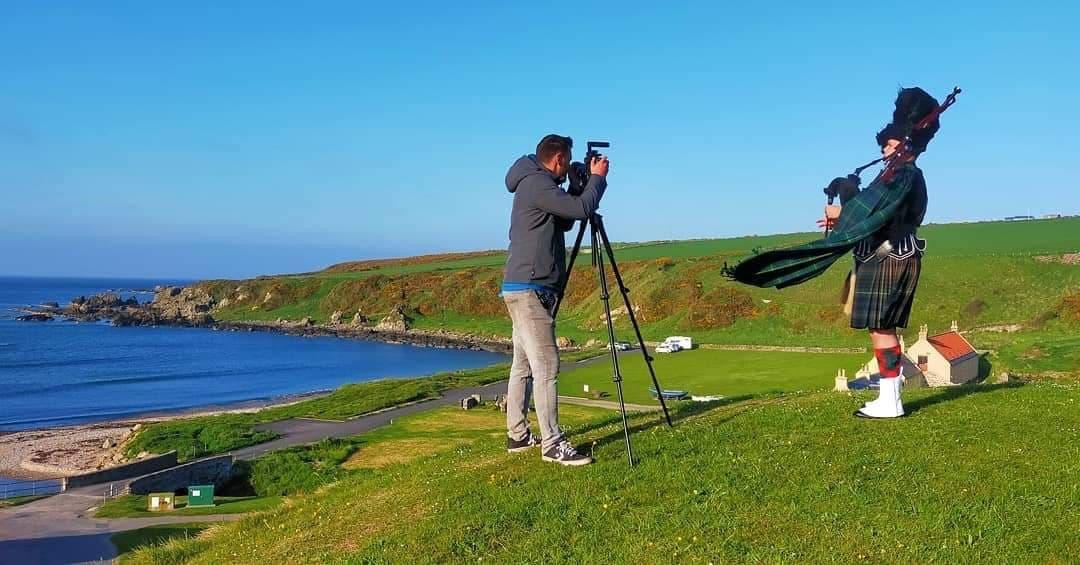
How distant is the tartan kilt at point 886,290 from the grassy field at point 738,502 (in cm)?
135

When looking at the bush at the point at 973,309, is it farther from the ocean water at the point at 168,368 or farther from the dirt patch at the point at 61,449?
the dirt patch at the point at 61,449

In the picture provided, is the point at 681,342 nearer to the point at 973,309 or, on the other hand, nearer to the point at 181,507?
the point at 973,309

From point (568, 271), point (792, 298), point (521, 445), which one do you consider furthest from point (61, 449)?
point (792, 298)

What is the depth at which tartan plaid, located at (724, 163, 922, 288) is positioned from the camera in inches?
373

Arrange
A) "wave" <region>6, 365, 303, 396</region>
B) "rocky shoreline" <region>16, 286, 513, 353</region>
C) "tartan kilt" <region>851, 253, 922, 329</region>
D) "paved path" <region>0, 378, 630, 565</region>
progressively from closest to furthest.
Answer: "tartan kilt" <region>851, 253, 922, 329</region>
"paved path" <region>0, 378, 630, 565</region>
"wave" <region>6, 365, 303, 396</region>
"rocky shoreline" <region>16, 286, 513, 353</region>

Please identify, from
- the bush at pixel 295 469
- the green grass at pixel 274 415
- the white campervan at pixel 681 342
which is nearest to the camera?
the bush at pixel 295 469

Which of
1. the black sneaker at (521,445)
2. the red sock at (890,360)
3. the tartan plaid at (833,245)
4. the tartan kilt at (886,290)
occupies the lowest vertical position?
the black sneaker at (521,445)

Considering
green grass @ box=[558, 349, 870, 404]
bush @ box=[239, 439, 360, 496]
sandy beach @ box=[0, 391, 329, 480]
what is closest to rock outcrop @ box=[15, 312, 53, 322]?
sandy beach @ box=[0, 391, 329, 480]

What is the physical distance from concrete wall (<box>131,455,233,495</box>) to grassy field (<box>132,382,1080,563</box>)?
2908cm

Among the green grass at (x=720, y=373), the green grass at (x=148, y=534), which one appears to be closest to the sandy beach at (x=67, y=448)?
the green grass at (x=148, y=534)

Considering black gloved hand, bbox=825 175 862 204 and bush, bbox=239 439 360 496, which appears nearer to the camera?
black gloved hand, bbox=825 175 862 204

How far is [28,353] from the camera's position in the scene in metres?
110

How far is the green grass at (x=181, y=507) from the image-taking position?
28938 mm

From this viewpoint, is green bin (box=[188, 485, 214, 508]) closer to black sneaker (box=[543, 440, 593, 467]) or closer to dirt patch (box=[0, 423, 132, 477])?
dirt patch (box=[0, 423, 132, 477])
